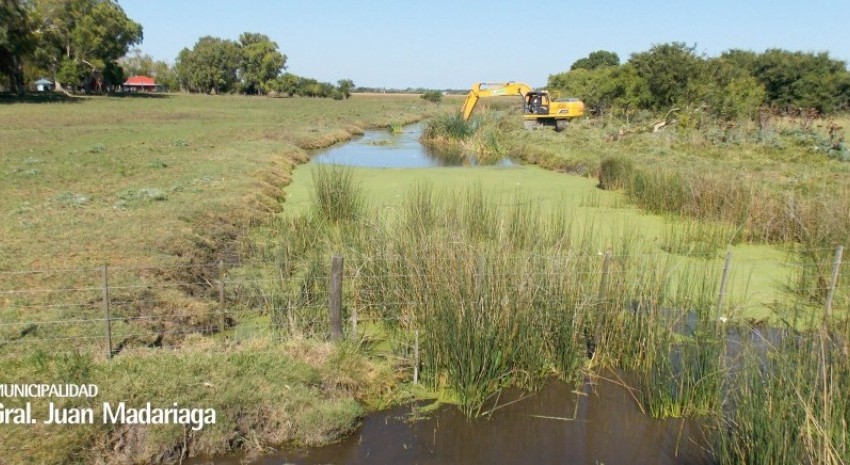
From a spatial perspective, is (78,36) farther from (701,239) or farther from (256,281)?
(701,239)

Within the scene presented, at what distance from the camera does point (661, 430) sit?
418cm

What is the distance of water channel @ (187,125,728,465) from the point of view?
12.8 feet

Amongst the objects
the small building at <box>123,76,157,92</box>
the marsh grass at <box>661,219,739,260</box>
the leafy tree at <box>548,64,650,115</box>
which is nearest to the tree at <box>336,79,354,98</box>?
the small building at <box>123,76,157,92</box>

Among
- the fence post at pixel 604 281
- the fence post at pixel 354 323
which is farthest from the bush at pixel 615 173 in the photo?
the fence post at pixel 354 323

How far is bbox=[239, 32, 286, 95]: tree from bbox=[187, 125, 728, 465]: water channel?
77.9 m

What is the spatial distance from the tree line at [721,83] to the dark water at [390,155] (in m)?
6.35

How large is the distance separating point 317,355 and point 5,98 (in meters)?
39.0

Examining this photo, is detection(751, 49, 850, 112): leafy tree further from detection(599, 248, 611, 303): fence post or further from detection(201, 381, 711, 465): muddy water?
detection(201, 381, 711, 465): muddy water

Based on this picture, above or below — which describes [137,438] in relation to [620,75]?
below

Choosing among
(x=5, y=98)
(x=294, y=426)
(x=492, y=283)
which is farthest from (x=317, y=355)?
(x=5, y=98)

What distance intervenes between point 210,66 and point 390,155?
199ft

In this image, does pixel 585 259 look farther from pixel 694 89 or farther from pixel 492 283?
pixel 694 89

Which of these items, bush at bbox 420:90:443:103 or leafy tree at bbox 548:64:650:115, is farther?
bush at bbox 420:90:443:103

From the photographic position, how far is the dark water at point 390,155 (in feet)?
60.0
